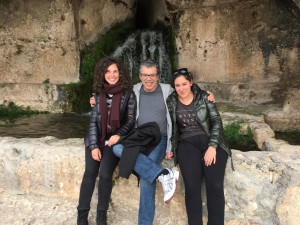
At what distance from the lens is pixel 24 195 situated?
4168 millimetres

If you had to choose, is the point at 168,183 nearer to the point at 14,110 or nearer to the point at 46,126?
the point at 46,126

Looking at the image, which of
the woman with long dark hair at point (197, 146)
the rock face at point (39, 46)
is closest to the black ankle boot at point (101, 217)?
the woman with long dark hair at point (197, 146)

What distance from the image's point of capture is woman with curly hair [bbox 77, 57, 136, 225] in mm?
3361

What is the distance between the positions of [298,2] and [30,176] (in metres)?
4.73

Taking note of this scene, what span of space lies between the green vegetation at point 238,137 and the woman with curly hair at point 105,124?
2200 millimetres

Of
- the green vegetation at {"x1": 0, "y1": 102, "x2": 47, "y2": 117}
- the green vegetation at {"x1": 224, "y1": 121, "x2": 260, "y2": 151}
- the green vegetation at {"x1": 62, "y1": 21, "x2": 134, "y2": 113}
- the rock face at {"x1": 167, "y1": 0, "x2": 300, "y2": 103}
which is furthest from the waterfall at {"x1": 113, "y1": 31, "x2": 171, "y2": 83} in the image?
the green vegetation at {"x1": 224, "y1": 121, "x2": 260, "y2": 151}

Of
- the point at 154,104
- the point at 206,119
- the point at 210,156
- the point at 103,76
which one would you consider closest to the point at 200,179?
the point at 210,156

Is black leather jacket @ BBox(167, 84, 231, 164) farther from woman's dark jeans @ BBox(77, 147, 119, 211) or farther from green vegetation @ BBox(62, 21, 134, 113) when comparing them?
green vegetation @ BBox(62, 21, 134, 113)

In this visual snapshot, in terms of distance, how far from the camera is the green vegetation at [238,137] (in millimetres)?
5113

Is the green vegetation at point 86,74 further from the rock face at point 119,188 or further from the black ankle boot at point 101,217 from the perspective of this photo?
the black ankle boot at point 101,217

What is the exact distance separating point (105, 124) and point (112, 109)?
0.16 metres

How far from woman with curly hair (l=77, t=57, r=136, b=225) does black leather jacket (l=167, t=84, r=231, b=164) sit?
0.39 metres

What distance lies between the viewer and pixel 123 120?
3.47 meters

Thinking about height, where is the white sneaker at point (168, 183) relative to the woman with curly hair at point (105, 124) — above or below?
below
